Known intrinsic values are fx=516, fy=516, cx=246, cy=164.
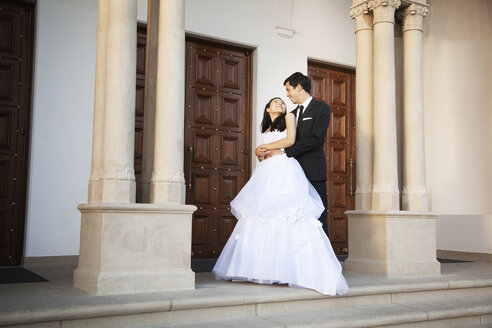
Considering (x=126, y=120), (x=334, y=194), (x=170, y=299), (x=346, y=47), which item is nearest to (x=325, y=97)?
(x=346, y=47)

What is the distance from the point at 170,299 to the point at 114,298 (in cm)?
40

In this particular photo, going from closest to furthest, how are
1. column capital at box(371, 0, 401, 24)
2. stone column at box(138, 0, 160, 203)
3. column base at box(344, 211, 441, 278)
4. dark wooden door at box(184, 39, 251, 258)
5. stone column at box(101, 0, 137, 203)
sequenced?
stone column at box(101, 0, 137, 203) → stone column at box(138, 0, 160, 203) → column base at box(344, 211, 441, 278) → column capital at box(371, 0, 401, 24) → dark wooden door at box(184, 39, 251, 258)

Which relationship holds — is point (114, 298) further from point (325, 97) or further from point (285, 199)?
point (325, 97)

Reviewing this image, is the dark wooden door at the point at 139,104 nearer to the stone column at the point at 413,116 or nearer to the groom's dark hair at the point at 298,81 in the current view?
the groom's dark hair at the point at 298,81

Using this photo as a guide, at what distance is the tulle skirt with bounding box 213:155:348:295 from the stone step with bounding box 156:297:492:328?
256mm

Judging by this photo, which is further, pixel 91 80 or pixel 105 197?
pixel 91 80

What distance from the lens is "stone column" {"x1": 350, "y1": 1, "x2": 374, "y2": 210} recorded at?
233 inches

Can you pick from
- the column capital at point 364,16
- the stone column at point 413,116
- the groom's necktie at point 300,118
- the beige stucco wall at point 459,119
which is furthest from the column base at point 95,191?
the beige stucco wall at point 459,119

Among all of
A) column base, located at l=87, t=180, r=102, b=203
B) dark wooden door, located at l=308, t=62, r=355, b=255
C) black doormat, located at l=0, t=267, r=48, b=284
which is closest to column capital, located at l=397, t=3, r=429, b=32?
dark wooden door, located at l=308, t=62, r=355, b=255

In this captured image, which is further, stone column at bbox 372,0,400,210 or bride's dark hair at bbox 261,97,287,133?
stone column at bbox 372,0,400,210

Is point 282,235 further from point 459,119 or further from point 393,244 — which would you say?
point 459,119

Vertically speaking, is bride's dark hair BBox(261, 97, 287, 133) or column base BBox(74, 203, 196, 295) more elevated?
bride's dark hair BBox(261, 97, 287, 133)

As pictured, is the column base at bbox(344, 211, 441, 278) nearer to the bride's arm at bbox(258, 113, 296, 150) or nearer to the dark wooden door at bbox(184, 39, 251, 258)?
the bride's arm at bbox(258, 113, 296, 150)

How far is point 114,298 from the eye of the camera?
143 inches
